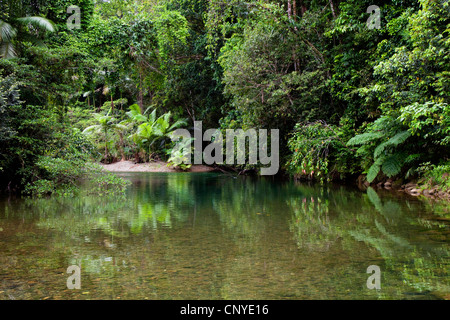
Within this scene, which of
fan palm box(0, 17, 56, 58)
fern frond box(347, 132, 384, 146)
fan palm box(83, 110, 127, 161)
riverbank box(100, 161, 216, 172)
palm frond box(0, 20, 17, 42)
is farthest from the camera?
fan palm box(83, 110, 127, 161)

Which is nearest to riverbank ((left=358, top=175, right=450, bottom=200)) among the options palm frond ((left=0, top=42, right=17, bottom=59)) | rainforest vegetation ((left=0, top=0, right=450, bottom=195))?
rainforest vegetation ((left=0, top=0, right=450, bottom=195))

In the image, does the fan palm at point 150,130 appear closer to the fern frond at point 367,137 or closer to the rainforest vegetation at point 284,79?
the rainforest vegetation at point 284,79

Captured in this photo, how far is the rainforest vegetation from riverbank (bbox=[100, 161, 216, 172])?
5.70m

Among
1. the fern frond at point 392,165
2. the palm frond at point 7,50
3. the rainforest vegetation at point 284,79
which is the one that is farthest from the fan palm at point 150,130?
the fern frond at point 392,165

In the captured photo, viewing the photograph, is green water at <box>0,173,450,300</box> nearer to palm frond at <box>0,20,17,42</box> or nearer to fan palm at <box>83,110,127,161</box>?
palm frond at <box>0,20,17,42</box>

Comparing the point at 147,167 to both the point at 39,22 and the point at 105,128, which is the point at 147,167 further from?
the point at 39,22

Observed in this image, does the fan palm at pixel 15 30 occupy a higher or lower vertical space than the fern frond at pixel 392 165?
higher

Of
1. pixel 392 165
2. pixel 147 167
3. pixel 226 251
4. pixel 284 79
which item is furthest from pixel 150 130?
pixel 226 251

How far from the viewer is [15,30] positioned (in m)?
9.82

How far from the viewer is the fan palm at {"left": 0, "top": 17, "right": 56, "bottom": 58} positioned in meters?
9.51

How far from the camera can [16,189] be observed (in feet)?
32.6

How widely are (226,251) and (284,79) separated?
392 inches

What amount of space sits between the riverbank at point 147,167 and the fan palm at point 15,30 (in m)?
12.4

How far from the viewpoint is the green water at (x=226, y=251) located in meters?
2.71
